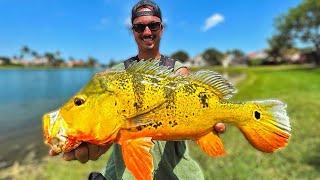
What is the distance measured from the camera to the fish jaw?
2818 mm

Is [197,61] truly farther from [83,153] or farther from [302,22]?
[83,153]

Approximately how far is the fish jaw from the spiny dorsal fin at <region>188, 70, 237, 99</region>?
0.84 meters

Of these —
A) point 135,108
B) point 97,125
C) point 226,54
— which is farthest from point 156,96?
point 226,54

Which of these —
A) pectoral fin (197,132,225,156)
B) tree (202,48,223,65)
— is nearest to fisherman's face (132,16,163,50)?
pectoral fin (197,132,225,156)

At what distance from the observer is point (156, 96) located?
9.77 feet

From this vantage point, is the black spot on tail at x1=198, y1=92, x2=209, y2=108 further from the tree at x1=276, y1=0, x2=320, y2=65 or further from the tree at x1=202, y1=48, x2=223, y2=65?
the tree at x1=202, y1=48, x2=223, y2=65

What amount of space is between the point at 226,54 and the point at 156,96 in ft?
521

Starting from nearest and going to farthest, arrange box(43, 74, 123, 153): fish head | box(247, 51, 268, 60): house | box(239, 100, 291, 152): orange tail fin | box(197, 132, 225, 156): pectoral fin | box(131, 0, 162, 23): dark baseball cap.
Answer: box(43, 74, 123, 153): fish head → box(239, 100, 291, 152): orange tail fin → box(197, 132, 225, 156): pectoral fin → box(131, 0, 162, 23): dark baseball cap → box(247, 51, 268, 60): house

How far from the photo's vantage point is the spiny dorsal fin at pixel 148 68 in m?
2.98

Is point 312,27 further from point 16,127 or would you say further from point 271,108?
point 271,108

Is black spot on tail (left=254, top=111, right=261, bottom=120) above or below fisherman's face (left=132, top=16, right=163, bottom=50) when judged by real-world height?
below

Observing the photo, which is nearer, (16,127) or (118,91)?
(118,91)

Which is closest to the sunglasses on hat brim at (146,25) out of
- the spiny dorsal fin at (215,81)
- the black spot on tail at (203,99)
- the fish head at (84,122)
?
Result: the spiny dorsal fin at (215,81)

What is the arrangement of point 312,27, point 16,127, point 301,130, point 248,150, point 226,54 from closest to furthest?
point 248,150 < point 301,130 < point 16,127 < point 312,27 < point 226,54
